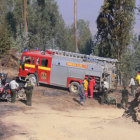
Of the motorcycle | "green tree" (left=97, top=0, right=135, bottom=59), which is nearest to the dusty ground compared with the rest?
the motorcycle

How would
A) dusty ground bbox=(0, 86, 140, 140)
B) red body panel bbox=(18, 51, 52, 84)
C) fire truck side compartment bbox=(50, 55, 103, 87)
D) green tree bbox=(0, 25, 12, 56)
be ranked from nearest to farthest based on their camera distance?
1. dusty ground bbox=(0, 86, 140, 140)
2. fire truck side compartment bbox=(50, 55, 103, 87)
3. red body panel bbox=(18, 51, 52, 84)
4. green tree bbox=(0, 25, 12, 56)

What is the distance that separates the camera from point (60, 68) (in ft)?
63.3

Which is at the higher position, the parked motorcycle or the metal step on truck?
the metal step on truck

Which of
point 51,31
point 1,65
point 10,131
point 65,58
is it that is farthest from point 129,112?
point 51,31

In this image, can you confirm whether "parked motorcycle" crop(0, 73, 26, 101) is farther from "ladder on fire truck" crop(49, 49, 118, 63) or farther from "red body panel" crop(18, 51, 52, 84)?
"ladder on fire truck" crop(49, 49, 118, 63)

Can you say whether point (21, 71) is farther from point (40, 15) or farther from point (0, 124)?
point (40, 15)

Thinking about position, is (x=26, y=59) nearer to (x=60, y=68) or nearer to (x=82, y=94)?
(x=60, y=68)

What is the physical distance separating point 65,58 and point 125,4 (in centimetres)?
896

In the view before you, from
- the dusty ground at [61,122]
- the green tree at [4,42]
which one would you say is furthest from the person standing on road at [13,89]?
the green tree at [4,42]

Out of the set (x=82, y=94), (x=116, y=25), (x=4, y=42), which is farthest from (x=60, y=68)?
(x=4, y=42)

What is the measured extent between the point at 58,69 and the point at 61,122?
23.6 feet

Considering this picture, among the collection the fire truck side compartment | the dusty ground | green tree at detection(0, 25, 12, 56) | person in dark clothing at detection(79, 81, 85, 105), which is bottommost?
the dusty ground

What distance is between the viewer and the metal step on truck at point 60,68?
18.9 meters

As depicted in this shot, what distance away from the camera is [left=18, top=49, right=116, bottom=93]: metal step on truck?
1892cm
